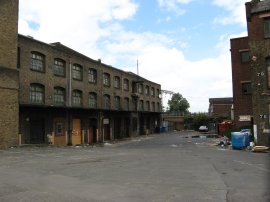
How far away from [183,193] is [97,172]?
517cm

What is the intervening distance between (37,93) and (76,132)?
7.33 m

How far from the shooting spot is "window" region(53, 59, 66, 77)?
3762 centimetres

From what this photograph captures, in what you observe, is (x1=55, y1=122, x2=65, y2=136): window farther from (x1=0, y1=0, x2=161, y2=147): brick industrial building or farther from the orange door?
the orange door

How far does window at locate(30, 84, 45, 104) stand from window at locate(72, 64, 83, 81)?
628 centimetres

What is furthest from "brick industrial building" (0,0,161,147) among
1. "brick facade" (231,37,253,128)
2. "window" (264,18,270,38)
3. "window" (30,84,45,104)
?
"window" (264,18,270,38)

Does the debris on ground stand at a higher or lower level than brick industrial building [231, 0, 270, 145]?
lower

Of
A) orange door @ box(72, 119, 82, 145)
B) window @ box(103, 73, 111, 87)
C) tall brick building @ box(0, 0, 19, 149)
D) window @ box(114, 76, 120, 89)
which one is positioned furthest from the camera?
window @ box(114, 76, 120, 89)

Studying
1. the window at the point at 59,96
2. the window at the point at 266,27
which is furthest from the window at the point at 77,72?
the window at the point at 266,27

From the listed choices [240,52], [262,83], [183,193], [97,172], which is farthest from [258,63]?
[183,193]

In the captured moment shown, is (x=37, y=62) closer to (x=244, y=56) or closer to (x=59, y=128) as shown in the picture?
(x=59, y=128)

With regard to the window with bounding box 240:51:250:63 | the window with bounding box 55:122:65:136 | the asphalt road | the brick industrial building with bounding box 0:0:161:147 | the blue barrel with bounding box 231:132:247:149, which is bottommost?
the asphalt road

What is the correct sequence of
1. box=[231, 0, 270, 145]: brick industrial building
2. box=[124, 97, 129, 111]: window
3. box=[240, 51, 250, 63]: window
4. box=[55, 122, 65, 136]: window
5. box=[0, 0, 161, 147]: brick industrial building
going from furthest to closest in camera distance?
box=[124, 97, 129, 111]: window < box=[240, 51, 250, 63]: window < box=[55, 122, 65, 136]: window < box=[0, 0, 161, 147]: brick industrial building < box=[231, 0, 270, 145]: brick industrial building

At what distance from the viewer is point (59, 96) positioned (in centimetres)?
3844

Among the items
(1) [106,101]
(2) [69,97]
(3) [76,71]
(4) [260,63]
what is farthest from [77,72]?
(4) [260,63]
